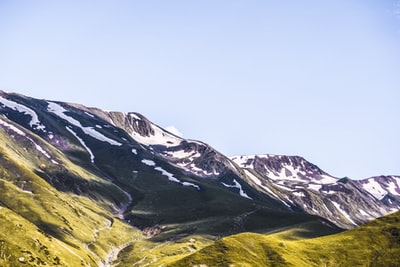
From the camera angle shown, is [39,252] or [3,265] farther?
[39,252]

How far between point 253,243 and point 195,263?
25147 millimetres

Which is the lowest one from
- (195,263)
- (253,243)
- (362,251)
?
(195,263)

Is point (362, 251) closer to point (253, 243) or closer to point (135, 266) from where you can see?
point (253, 243)

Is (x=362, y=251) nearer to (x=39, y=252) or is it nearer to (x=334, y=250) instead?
(x=334, y=250)

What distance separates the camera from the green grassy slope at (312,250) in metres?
140

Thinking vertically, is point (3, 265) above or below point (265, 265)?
below

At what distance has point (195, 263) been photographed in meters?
136

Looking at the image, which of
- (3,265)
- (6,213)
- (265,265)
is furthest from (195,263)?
(6,213)

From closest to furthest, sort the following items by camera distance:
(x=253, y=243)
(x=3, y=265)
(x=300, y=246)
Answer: (x=3, y=265)
(x=253, y=243)
(x=300, y=246)

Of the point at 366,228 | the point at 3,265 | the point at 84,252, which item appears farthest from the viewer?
the point at 84,252

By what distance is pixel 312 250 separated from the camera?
16100 centimetres

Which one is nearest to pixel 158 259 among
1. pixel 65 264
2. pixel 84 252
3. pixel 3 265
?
pixel 84 252

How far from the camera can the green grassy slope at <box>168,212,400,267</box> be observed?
14038 cm

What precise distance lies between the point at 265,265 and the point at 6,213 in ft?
344
